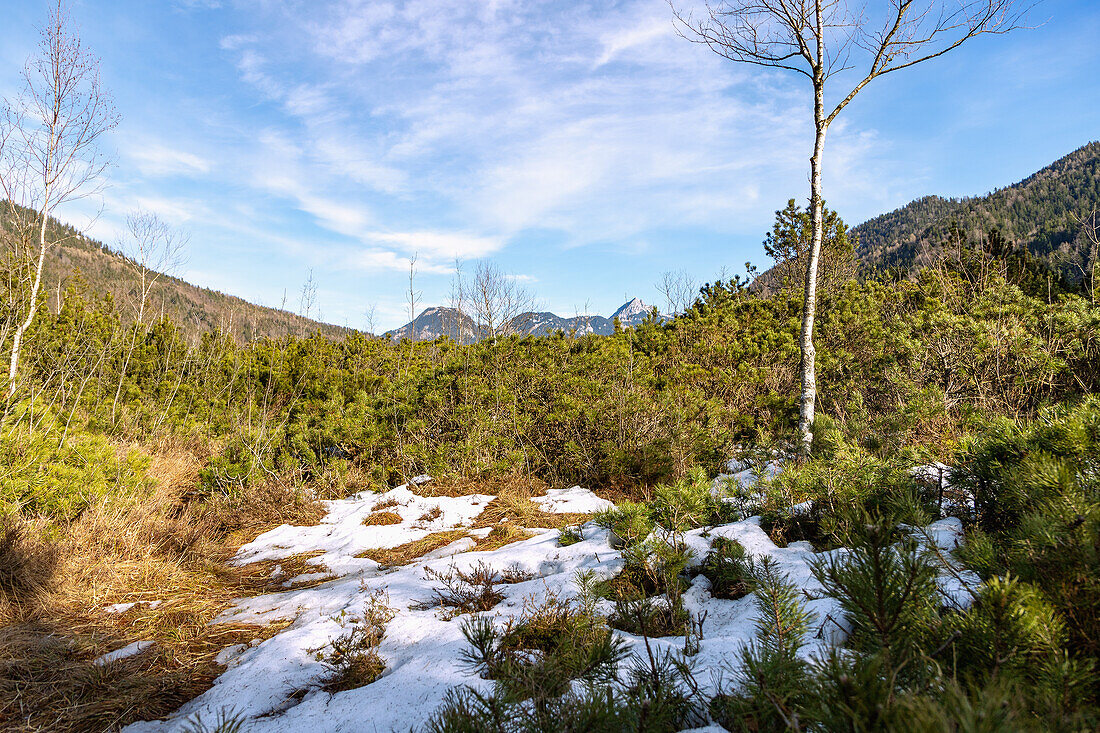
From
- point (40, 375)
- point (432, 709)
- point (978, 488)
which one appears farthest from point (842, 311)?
point (40, 375)

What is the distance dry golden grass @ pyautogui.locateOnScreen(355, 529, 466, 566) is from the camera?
412cm

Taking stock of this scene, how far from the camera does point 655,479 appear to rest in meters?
5.71

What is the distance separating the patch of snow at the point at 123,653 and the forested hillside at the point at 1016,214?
69.1m

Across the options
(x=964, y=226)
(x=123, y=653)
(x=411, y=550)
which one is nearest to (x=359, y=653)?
(x=123, y=653)

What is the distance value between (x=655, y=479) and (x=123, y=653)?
4757 mm

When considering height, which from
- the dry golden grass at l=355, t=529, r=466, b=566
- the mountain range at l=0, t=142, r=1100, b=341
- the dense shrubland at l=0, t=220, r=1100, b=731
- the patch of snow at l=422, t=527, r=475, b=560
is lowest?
the dry golden grass at l=355, t=529, r=466, b=566

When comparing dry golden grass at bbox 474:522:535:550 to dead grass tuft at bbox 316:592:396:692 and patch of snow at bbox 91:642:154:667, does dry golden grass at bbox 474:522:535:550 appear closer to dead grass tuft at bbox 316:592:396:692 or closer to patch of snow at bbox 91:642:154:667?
dead grass tuft at bbox 316:592:396:692

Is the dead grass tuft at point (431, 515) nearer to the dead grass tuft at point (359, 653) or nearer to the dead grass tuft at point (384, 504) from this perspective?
the dead grass tuft at point (384, 504)

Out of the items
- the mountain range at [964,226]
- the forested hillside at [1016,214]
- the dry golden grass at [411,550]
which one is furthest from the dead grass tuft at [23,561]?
the forested hillside at [1016,214]

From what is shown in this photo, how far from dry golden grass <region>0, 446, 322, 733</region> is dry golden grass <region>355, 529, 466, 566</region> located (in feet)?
2.36

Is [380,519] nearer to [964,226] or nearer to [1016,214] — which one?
[964,226]

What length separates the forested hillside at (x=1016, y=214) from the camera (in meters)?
64.2

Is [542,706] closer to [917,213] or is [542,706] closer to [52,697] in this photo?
[52,697]

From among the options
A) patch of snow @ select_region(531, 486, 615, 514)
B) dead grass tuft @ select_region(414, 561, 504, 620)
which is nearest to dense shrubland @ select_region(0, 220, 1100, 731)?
patch of snow @ select_region(531, 486, 615, 514)
